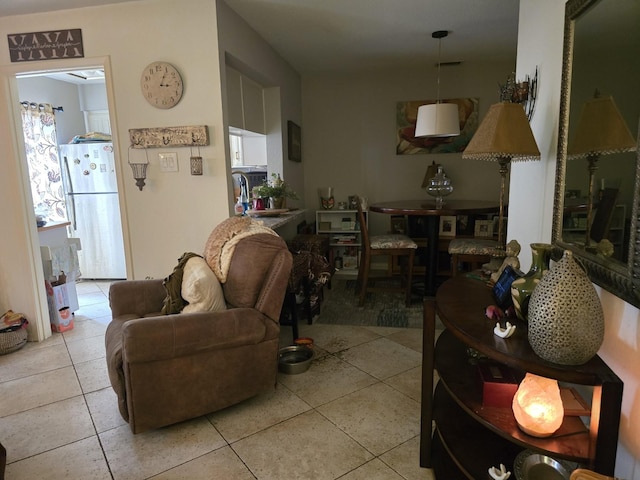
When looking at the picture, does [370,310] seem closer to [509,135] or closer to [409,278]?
[409,278]

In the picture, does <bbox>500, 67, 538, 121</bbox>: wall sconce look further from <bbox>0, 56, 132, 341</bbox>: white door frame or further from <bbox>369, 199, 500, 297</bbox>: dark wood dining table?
<bbox>0, 56, 132, 341</bbox>: white door frame

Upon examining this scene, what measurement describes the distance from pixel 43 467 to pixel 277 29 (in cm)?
322

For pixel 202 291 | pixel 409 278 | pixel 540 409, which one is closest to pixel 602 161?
pixel 540 409

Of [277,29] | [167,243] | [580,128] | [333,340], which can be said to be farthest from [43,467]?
[277,29]

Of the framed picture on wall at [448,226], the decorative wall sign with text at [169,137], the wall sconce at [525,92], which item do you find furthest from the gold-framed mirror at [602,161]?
the framed picture on wall at [448,226]

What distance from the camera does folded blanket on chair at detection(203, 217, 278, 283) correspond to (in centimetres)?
208

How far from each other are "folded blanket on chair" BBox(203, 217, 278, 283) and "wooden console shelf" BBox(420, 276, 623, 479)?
105 centimetres

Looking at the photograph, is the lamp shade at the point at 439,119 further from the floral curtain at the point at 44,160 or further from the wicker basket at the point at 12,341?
the floral curtain at the point at 44,160

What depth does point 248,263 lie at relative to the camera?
2.01 m

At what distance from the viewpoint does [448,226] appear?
4.25 m

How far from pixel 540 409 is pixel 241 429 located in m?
1.34

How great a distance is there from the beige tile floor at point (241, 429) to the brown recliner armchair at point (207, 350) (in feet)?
0.42

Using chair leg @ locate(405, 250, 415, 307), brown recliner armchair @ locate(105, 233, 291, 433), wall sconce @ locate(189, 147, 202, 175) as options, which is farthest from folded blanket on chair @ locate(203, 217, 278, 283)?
chair leg @ locate(405, 250, 415, 307)

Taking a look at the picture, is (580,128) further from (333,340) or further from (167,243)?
(167,243)
